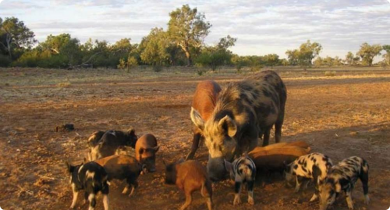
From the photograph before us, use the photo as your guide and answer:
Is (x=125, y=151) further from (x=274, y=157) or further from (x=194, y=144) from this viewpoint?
(x=274, y=157)

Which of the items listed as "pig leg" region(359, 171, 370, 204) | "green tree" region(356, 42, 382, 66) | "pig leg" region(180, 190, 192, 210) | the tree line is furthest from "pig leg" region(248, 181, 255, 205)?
"green tree" region(356, 42, 382, 66)

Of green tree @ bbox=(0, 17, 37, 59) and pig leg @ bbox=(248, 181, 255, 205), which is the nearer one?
pig leg @ bbox=(248, 181, 255, 205)

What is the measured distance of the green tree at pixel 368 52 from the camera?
82.6 metres

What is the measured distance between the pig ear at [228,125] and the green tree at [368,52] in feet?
285

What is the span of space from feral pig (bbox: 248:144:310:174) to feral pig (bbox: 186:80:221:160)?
4.74 ft

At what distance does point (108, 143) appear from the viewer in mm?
7340

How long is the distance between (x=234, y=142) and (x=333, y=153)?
3240mm

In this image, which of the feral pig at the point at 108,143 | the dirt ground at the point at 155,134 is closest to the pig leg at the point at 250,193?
the dirt ground at the point at 155,134

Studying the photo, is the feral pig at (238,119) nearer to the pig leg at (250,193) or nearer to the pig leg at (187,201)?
the pig leg at (250,193)

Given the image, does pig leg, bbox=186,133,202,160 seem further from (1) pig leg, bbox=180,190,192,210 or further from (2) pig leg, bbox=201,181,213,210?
(2) pig leg, bbox=201,181,213,210

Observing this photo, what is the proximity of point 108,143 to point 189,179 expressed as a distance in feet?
8.23

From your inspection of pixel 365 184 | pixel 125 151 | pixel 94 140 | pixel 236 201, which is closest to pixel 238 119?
pixel 236 201

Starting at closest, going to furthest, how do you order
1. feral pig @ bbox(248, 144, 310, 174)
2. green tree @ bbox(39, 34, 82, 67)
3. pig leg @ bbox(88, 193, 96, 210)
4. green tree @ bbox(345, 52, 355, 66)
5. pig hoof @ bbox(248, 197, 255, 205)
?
pig leg @ bbox(88, 193, 96, 210) → pig hoof @ bbox(248, 197, 255, 205) → feral pig @ bbox(248, 144, 310, 174) → green tree @ bbox(39, 34, 82, 67) → green tree @ bbox(345, 52, 355, 66)

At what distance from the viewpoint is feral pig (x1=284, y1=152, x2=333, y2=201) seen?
5652mm
